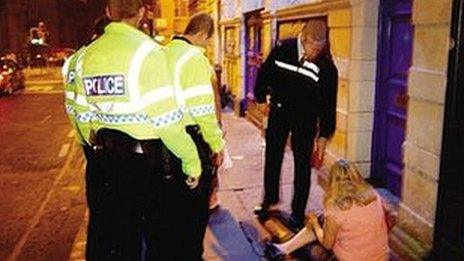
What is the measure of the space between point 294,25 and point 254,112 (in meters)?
3.66

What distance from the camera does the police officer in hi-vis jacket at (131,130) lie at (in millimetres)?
3141

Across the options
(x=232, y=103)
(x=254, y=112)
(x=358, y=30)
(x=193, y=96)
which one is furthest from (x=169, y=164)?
(x=232, y=103)

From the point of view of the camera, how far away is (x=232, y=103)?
14.0m

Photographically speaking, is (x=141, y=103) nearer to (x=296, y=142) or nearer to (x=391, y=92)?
(x=296, y=142)

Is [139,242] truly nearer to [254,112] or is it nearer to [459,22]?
[459,22]

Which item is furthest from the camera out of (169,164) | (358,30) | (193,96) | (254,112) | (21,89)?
(21,89)

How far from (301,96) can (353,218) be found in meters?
1.84

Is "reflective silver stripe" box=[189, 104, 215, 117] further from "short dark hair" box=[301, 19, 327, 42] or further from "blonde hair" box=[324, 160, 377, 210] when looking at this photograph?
"short dark hair" box=[301, 19, 327, 42]

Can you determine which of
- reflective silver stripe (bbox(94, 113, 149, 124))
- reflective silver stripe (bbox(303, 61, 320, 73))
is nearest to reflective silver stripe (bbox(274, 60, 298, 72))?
reflective silver stripe (bbox(303, 61, 320, 73))

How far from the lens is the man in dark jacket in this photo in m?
4.91

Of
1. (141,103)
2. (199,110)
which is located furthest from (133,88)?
(199,110)

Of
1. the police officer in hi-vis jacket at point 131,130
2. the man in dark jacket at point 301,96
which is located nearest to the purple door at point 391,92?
the man in dark jacket at point 301,96

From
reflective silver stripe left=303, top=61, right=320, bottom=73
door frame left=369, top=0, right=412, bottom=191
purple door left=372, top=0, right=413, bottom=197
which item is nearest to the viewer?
reflective silver stripe left=303, top=61, right=320, bottom=73

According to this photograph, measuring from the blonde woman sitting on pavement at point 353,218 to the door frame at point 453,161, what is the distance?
57 cm
